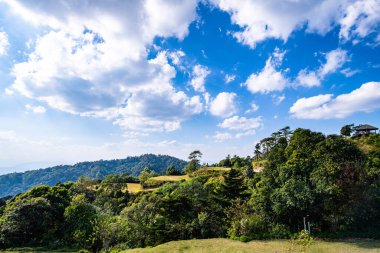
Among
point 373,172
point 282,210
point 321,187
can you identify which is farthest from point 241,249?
point 373,172

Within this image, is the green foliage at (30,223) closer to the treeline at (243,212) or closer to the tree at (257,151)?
the treeline at (243,212)

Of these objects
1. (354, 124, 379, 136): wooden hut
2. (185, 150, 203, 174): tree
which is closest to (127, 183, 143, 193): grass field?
(185, 150, 203, 174): tree

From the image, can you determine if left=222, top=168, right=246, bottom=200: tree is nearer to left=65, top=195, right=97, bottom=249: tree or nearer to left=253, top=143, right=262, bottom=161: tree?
left=65, top=195, right=97, bottom=249: tree

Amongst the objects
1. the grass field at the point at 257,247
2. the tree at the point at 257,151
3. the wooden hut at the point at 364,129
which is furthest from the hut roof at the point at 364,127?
the grass field at the point at 257,247

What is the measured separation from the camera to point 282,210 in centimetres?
1905

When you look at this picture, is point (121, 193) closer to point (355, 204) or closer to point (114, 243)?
point (114, 243)

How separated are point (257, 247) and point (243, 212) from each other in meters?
4.51

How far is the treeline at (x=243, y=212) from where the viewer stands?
18.5 meters

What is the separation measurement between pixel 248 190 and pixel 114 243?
49.4 feet

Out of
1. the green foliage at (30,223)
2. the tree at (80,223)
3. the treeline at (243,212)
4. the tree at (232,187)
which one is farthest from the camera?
the tree at (232,187)

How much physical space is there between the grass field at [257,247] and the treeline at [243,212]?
1212mm

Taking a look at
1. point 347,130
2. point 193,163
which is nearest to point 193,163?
point 193,163

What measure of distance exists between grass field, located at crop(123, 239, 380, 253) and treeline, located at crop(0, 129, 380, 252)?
1.21 m

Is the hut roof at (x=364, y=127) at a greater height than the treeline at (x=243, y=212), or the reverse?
the hut roof at (x=364, y=127)
